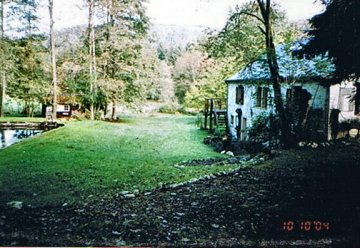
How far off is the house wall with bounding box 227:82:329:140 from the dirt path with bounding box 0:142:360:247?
74cm

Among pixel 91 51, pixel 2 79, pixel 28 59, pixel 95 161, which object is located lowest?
pixel 95 161

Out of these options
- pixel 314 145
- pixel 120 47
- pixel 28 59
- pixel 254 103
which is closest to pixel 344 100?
pixel 314 145

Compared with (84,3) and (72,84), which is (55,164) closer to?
(72,84)

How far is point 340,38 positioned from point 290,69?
0.75m

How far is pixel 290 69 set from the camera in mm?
3684

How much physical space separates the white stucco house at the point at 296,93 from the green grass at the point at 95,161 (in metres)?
0.98

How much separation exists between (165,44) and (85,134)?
1125 millimetres

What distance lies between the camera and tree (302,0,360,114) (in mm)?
2863

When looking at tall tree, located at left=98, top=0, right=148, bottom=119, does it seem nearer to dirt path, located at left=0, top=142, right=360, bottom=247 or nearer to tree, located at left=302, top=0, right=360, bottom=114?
dirt path, located at left=0, top=142, right=360, bottom=247

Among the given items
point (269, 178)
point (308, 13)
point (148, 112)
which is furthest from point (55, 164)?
point (308, 13)

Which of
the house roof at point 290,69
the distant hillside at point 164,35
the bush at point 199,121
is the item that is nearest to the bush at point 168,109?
the bush at point 199,121
